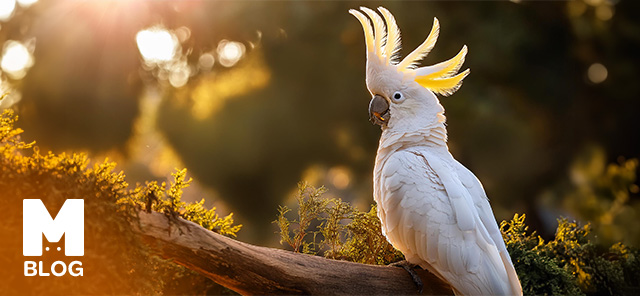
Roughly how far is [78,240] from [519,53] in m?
3.93

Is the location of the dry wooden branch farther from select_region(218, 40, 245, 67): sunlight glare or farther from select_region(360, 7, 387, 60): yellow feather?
select_region(218, 40, 245, 67): sunlight glare

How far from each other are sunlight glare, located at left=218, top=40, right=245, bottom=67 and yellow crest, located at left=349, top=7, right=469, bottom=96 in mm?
2644

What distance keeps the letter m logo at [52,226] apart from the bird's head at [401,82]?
104 cm

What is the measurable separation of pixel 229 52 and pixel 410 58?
9.47 feet

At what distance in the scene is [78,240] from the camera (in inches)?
49.3

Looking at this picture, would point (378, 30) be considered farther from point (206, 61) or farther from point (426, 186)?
point (206, 61)

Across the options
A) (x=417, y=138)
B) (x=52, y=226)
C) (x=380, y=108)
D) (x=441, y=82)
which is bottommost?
(x=52, y=226)

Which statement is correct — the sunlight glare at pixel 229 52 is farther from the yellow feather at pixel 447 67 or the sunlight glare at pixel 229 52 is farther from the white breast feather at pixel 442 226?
the white breast feather at pixel 442 226

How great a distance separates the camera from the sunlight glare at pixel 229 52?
440cm

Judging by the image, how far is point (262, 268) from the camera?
58.7 inches

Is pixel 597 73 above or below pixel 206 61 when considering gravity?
below

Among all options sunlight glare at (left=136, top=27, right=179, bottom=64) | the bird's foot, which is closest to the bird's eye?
the bird's foot

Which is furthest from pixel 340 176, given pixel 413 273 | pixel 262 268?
pixel 262 268

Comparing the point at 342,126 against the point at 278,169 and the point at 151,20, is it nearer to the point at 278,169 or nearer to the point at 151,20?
the point at 278,169
